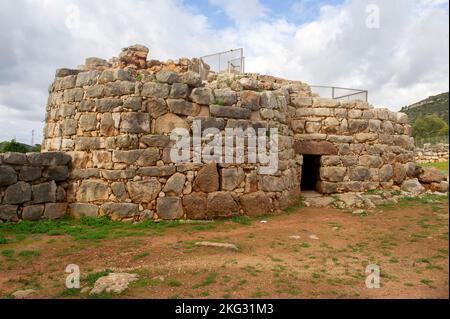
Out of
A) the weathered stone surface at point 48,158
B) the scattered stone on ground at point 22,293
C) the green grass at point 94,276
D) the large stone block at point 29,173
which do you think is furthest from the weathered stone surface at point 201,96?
the scattered stone on ground at point 22,293

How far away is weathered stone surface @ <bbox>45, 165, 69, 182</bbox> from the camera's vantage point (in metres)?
8.39

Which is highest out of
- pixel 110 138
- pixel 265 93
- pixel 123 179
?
pixel 265 93

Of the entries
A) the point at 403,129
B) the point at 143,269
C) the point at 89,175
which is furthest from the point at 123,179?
the point at 403,129

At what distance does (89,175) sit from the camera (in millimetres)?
8531

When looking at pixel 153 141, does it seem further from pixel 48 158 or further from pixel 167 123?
pixel 48 158

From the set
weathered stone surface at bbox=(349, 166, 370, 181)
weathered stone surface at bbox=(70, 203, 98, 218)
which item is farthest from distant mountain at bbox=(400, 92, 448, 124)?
weathered stone surface at bbox=(70, 203, 98, 218)

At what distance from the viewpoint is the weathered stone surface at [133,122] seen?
27.7 ft

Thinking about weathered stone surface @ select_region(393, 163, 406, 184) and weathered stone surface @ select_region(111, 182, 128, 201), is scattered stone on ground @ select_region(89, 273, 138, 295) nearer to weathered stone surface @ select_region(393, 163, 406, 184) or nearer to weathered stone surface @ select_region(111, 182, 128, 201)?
weathered stone surface @ select_region(111, 182, 128, 201)

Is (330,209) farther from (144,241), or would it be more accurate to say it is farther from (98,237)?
(98,237)

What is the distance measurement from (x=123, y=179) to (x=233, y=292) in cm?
485

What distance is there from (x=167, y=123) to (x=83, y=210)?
2.88m

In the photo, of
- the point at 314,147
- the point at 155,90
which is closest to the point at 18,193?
the point at 155,90

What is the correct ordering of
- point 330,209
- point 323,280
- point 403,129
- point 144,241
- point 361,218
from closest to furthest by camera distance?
1. point 323,280
2. point 144,241
3. point 361,218
4. point 330,209
5. point 403,129

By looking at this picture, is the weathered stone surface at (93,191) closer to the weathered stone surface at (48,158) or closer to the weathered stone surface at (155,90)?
the weathered stone surface at (48,158)
